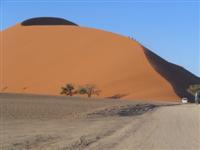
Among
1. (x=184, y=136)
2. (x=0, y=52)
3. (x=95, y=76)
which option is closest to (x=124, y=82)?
(x=95, y=76)

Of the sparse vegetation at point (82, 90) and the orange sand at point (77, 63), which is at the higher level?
the orange sand at point (77, 63)

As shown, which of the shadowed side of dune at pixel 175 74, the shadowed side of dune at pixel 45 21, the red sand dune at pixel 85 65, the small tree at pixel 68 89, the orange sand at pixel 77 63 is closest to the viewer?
the small tree at pixel 68 89

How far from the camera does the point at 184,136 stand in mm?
18609

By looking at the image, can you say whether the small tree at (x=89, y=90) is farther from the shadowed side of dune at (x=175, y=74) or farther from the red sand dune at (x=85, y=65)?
the shadowed side of dune at (x=175, y=74)

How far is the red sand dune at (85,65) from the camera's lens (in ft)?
328

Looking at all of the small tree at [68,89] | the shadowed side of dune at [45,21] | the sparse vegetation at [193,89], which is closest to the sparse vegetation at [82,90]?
the small tree at [68,89]

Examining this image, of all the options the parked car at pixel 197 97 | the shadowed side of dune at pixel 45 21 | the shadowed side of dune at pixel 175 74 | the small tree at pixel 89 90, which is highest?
the shadowed side of dune at pixel 45 21

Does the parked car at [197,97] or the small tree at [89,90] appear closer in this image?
the parked car at [197,97]

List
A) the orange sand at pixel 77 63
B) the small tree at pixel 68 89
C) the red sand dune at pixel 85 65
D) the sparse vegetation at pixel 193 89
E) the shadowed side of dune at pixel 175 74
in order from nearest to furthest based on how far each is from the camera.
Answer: the small tree at pixel 68 89 < the sparse vegetation at pixel 193 89 < the orange sand at pixel 77 63 < the red sand dune at pixel 85 65 < the shadowed side of dune at pixel 175 74

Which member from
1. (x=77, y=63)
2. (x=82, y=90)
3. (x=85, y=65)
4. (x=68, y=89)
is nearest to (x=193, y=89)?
(x=82, y=90)

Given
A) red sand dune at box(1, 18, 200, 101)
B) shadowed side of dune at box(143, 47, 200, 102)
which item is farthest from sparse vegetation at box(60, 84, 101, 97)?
shadowed side of dune at box(143, 47, 200, 102)

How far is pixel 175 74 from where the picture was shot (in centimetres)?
11562

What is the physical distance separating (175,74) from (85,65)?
18.8 m

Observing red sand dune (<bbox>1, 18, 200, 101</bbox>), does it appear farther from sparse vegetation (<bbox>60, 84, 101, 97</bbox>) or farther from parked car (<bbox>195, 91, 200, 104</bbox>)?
parked car (<bbox>195, 91, 200, 104</bbox>)
